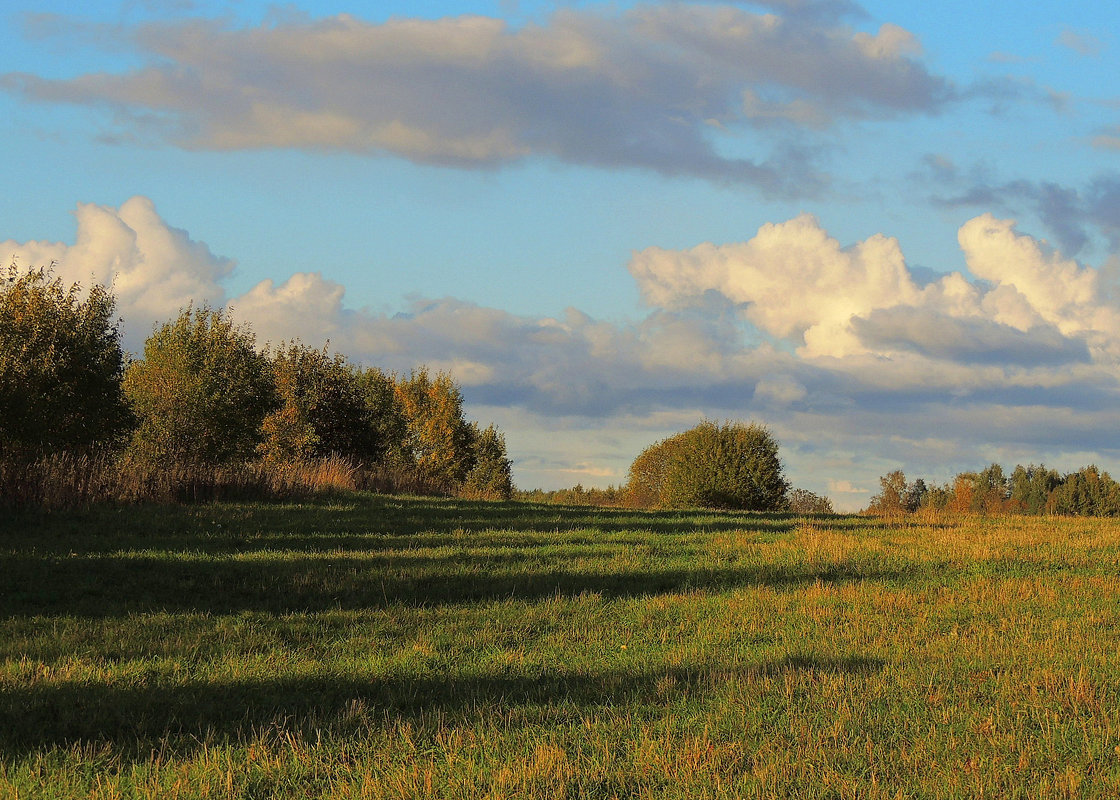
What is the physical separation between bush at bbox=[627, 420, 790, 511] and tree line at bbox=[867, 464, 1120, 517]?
22.1 metres

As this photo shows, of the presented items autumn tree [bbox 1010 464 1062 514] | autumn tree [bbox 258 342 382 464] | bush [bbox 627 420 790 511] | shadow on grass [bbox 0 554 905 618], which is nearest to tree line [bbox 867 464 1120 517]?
autumn tree [bbox 1010 464 1062 514]

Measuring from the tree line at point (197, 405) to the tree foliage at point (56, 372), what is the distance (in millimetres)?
53

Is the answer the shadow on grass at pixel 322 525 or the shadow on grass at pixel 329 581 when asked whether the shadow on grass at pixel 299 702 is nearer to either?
the shadow on grass at pixel 329 581

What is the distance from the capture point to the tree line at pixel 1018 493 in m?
91.4

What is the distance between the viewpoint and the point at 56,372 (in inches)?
1468

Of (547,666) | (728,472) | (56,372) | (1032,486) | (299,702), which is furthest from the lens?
(1032,486)

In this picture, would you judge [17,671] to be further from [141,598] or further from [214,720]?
[141,598]

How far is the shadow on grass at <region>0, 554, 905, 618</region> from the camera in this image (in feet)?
51.1

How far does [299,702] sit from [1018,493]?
368 feet

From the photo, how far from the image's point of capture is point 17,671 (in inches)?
438

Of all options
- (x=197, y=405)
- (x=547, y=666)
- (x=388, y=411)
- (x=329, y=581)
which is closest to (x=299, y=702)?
(x=547, y=666)

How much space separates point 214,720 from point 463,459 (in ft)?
226

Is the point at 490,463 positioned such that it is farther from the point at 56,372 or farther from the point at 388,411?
the point at 56,372

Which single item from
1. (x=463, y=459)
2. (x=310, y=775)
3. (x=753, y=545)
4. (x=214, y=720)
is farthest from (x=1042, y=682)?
(x=463, y=459)
